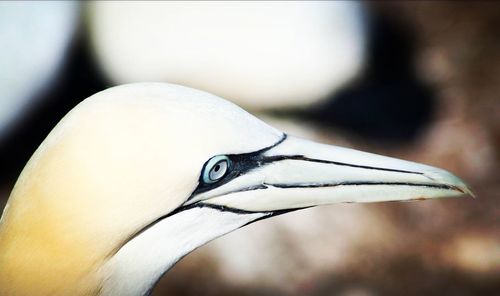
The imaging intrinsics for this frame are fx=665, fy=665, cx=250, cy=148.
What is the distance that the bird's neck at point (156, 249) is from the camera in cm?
130

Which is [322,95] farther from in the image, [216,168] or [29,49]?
[216,168]

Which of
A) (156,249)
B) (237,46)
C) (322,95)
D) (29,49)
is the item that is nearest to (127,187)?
(156,249)

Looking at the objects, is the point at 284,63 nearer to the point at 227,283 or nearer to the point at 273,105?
the point at 273,105

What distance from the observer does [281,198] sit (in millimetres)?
1455

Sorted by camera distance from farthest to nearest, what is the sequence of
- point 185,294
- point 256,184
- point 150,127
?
point 185,294
point 256,184
point 150,127

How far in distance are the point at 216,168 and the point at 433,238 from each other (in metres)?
2.16

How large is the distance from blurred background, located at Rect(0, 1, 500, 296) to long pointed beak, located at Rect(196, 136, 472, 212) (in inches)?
66.8

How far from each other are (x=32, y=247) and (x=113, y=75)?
242 cm

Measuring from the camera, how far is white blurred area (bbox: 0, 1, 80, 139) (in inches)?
113

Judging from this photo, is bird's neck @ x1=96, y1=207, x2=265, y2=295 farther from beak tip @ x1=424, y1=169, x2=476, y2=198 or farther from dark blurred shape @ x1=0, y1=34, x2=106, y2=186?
dark blurred shape @ x1=0, y1=34, x2=106, y2=186

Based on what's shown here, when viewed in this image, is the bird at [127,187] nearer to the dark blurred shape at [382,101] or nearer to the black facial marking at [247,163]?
the black facial marking at [247,163]

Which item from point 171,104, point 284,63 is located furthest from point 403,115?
point 171,104

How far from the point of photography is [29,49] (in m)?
2.99

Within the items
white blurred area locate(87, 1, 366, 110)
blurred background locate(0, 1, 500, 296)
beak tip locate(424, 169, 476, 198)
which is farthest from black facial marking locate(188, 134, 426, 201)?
white blurred area locate(87, 1, 366, 110)
